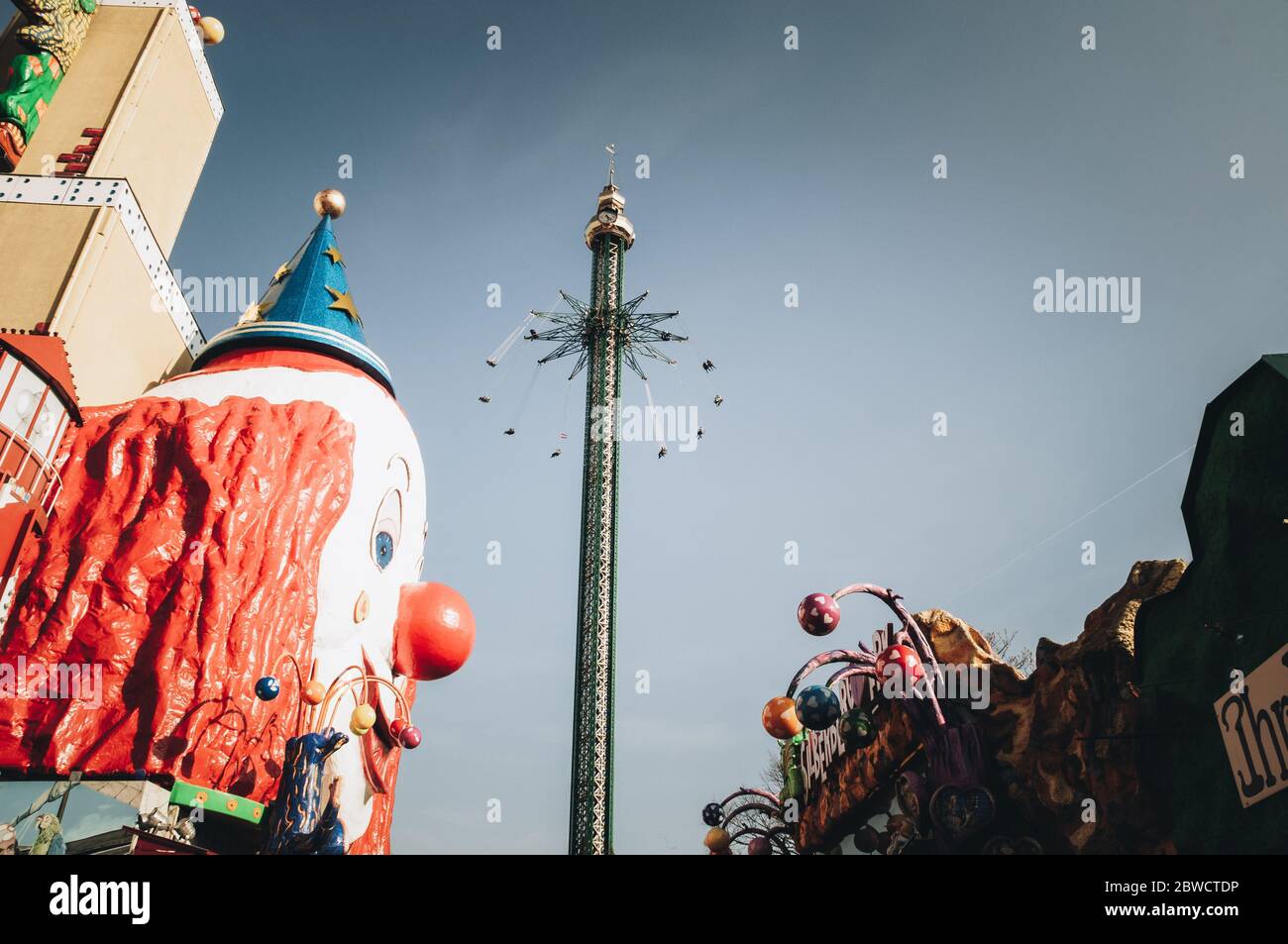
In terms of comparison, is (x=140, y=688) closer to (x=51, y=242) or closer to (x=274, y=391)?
(x=274, y=391)

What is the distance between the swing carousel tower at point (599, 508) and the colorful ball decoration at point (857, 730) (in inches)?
→ 354

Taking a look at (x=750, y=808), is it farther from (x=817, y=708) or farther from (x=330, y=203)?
(x=330, y=203)

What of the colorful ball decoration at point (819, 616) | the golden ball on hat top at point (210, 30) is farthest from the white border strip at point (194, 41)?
the colorful ball decoration at point (819, 616)

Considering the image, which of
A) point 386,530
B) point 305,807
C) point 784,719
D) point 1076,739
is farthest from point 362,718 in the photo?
point 1076,739

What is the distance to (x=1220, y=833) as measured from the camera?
636cm

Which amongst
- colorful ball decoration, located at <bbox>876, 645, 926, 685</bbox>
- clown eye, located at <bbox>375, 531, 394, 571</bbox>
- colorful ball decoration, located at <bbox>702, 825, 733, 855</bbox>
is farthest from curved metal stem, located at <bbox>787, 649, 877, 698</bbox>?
clown eye, located at <bbox>375, 531, 394, 571</bbox>

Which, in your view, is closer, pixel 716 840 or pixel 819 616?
pixel 819 616

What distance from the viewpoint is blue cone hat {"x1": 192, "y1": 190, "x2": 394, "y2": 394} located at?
12.4 m

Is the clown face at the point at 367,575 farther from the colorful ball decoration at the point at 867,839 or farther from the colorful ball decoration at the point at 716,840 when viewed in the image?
the colorful ball decoration at the point at 867,839

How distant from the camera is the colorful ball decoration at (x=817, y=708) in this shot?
862 centimetres

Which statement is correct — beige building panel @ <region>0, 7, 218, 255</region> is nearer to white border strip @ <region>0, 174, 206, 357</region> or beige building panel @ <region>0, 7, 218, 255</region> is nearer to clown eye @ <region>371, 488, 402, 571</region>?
white border strip @ <region>0, 174, 206, 357</region>

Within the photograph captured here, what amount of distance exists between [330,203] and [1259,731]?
48.4 ft

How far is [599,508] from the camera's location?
20.1 metres
